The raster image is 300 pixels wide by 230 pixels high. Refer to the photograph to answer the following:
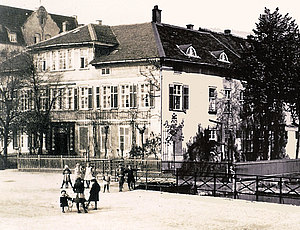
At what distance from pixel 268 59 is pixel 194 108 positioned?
3.71m

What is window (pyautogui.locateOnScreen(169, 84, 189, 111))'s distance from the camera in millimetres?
18422

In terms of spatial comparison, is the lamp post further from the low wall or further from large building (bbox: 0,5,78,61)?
large building (bbox: 0,5,78,61)

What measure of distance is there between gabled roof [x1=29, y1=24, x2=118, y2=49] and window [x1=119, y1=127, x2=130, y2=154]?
263 centimetres

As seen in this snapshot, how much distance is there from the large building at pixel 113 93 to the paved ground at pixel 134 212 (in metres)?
1.34

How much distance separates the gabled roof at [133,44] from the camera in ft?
59.4

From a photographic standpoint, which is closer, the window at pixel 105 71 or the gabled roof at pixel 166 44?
the gabled roof at pixel 166 44

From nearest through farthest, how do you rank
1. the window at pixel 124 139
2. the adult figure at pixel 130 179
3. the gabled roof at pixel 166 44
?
1. the window at pixel 124 139
2. the gabled roof at pixel 166 44
3. the adult figure at pixel 130 179

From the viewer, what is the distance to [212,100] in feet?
69.3

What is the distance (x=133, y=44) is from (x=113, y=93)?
1.66 m

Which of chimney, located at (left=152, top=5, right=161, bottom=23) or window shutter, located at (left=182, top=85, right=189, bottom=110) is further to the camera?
window shutter, located at (left=182, top=85, right=189, bottom=110)

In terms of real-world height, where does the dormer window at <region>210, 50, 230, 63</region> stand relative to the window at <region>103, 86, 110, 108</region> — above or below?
above

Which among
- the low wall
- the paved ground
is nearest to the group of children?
the paved ground

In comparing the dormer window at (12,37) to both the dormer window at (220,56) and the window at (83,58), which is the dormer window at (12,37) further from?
the dormer window at (220,56)

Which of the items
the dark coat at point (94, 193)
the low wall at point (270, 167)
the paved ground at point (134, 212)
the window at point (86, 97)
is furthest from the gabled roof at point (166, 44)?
the paved ground at point (134, 212)
